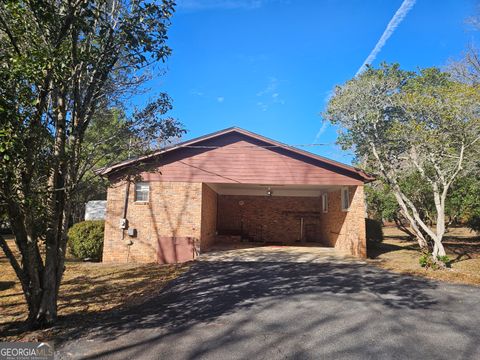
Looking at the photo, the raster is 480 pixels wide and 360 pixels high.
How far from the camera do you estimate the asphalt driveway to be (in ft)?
14.0

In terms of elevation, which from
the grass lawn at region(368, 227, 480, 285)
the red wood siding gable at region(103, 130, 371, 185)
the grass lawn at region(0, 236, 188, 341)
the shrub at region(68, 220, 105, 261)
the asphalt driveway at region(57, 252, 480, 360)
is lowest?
the grass lawn at region(0, 236, 188, 341)

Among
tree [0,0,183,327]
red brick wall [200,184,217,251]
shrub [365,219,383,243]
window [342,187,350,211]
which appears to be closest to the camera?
tree [0,0,183,327]

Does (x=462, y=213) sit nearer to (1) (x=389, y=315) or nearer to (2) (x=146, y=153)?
(1) (x=389, y=315)

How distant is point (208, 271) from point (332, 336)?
591cm

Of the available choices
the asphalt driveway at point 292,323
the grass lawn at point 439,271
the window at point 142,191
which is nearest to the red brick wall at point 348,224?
the grass lawn at point 439,271

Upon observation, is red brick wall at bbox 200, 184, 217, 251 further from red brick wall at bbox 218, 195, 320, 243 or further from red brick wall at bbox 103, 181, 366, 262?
red brick wall at bbox 218, 195, 320, 243

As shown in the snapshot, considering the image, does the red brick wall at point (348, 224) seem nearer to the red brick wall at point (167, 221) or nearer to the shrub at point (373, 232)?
the red brick wall at point (167, 221)

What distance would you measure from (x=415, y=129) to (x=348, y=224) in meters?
4.96

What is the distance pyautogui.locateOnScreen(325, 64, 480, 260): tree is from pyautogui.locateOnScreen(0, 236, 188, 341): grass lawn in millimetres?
10388

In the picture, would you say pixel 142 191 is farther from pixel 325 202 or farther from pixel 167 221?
pixel 325 202

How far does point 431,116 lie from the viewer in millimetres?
11727

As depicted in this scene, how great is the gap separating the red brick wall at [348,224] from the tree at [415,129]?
244cm

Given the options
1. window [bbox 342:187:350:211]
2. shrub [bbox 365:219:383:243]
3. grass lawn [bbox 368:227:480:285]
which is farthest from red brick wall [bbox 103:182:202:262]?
shrub [bbox 365:219:383:243]

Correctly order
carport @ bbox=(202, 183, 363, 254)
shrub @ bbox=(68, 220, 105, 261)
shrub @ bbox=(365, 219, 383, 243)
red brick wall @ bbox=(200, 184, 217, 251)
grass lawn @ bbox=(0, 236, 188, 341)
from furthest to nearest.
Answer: carport @ bbox=(202, 183, 363, 254) < shrub @ bbox=(365, 219, 383, 243) < red brick wall @ bbox=(200, 184, 217, 251) < shrub @ bbox=(68, 220, 105, 261) < grass lawn @ bbox=(0, 236, 188, 341)
